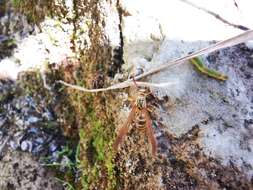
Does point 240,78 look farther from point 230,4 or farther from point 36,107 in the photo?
point 36,107

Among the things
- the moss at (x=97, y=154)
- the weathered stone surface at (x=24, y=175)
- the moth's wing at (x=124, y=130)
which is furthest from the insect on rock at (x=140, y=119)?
the weathered stone surface at (x=24, y=175)

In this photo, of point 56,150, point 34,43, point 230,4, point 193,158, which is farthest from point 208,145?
point 34,43

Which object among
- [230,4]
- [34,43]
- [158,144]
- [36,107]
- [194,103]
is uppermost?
[34,43]

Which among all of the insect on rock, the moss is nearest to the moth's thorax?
the insect on rock

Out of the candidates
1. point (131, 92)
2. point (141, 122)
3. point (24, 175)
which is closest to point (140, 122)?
point (141, 122)

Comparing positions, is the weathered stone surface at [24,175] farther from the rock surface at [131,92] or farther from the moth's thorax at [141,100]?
the moth's thorax at [141,100]

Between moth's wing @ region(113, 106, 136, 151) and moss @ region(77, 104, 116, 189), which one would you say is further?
moss @ region(77, 104, 116, 189)

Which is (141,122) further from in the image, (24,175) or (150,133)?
(24,175)

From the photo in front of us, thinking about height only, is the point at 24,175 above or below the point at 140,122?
below

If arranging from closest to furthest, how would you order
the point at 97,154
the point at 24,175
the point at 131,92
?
the point at 131,92
the point at 97,154
the point at 24,175

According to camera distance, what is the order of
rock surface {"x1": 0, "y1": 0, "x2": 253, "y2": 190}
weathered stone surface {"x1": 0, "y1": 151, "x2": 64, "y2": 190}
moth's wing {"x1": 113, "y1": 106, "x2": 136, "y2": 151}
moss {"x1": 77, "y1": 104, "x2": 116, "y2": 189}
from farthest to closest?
1. weathered stone surface {"x1": 0, "y1": 151, "x2": 64, "y2": 190}
2. moss {"x1": 77, "y1": 104, "x2": 116, "y2": 189}
3. moth's wing {"x1": 113, "y1": 106, "x2": 136, "y2": 151}
4. rock surface {"x1": 0, "y1": 0, "x2": 253, "y2": 190}

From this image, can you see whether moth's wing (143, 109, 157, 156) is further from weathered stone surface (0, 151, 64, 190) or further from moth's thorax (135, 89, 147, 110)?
weathered stone surface (0, 151, 64, 190)
